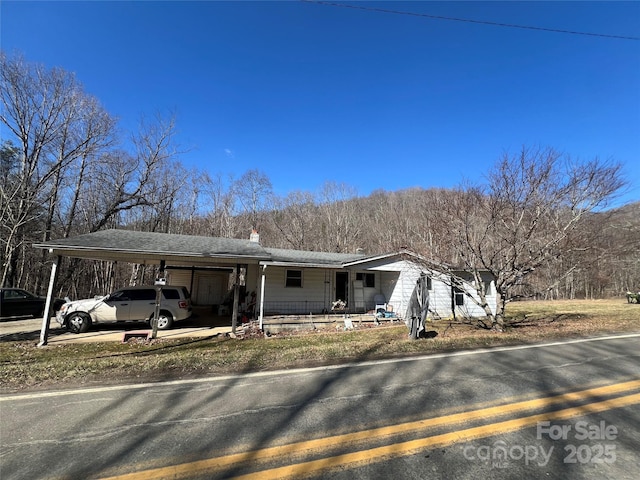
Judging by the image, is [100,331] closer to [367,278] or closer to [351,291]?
[351,291]

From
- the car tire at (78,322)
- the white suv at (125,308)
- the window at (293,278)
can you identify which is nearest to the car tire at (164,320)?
the white suv at (125,308)

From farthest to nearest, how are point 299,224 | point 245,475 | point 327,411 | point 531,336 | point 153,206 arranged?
point 299,224, point 153,206, point 531,336, point 327,411, point 245,475

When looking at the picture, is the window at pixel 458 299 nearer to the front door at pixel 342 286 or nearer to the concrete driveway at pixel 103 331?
the front door at pixel 342 286

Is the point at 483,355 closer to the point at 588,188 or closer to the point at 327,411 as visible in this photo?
the point at 327,411

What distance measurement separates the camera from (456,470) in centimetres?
258

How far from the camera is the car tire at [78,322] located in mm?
11469

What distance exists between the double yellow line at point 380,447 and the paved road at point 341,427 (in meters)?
0.01

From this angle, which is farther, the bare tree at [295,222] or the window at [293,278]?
the bare tree at [295,222]

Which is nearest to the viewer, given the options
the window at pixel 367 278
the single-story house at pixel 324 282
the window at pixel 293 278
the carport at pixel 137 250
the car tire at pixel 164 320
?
the carport at pixel 137 250

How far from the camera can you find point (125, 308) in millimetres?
12133

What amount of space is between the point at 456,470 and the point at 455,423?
33.0 inches

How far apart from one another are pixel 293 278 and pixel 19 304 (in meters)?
13.1

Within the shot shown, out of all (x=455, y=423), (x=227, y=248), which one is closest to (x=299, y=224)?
(x=227, y=248)

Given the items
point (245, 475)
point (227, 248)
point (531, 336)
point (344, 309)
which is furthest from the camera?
point (344, 309)
